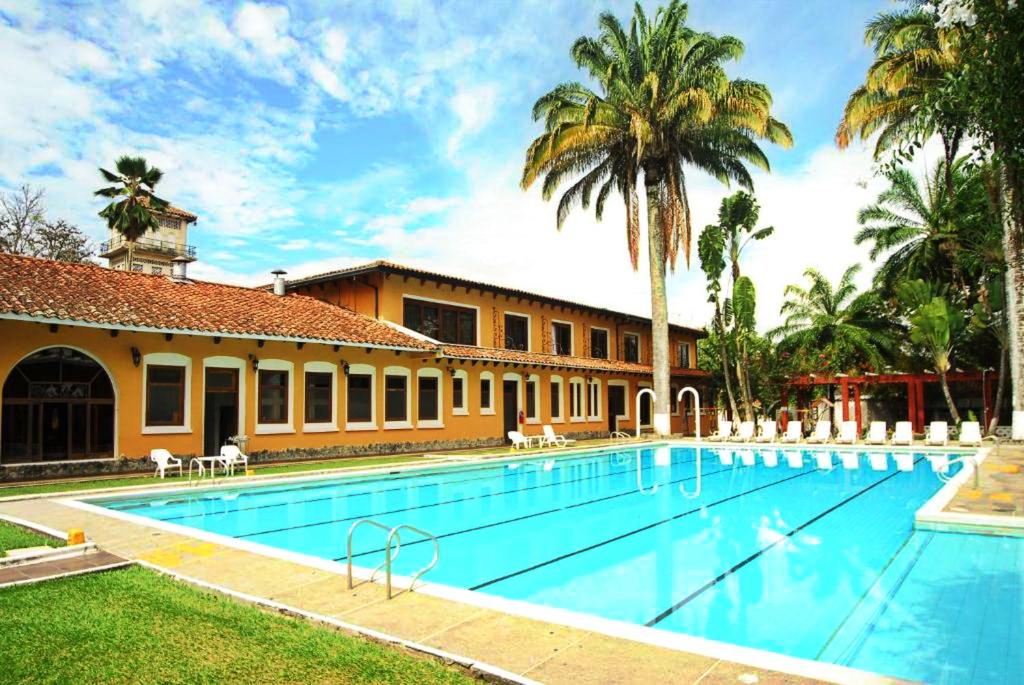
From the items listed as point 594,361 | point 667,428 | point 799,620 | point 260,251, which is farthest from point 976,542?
point 260,251

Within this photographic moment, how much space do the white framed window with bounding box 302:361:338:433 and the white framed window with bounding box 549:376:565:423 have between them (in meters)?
11.0

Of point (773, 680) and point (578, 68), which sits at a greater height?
point (578, 68)

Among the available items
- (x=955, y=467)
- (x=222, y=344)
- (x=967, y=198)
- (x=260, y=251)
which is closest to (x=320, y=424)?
(x=222, y=344)

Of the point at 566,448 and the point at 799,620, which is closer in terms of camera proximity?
the point at 799,620

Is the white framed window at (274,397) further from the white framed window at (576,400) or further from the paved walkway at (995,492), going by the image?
the paved walkway at (995,492)

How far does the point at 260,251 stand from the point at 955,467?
138ft

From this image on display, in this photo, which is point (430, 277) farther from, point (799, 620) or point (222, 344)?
point (799, 620)

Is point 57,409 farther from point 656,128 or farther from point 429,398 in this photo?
point 656,128

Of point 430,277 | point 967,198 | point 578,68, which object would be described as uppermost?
point 578,68

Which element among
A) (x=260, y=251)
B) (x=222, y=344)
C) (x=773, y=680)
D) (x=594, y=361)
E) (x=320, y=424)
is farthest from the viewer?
(x=260, y=251)

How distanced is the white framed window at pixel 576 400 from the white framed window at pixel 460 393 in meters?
6.38

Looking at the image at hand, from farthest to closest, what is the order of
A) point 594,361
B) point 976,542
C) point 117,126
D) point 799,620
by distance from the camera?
1. point 594,361
2. point 117,126
3. point 976,542
4. point 799,620

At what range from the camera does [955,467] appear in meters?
17.9

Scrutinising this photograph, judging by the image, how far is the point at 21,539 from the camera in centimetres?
808
